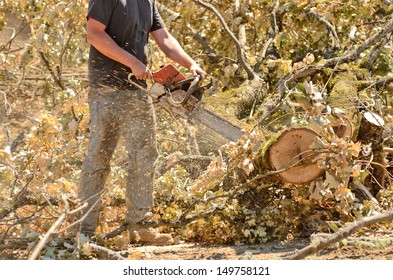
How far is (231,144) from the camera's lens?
4.57 metres

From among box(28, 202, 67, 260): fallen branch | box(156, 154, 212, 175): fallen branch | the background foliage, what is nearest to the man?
the background foliage

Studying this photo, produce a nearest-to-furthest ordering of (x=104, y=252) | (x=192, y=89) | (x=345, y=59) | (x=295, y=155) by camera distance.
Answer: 1. (x=104, y=252)
2. (x=192, y=89)
3. (x=295, y=155)
4. (x=345, y=59)

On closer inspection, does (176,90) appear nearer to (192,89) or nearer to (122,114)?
(192,89)

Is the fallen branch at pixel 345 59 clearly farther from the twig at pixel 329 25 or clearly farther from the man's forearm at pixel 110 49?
the man's forearm at pixel 110 49

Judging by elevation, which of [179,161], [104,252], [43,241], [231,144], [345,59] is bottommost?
[43,241]

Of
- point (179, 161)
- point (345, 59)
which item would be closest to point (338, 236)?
point (179, 161)

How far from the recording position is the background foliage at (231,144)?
430cm

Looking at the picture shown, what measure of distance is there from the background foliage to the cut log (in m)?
0.10

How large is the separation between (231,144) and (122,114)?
0.78 meters

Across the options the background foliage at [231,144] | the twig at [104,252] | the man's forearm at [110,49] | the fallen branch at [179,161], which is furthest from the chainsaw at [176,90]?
the fallen branch at [179,161]

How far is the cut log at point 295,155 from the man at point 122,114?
68 cm

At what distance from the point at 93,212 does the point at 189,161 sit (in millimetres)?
1270

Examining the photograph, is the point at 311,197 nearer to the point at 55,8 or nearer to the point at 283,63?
the point at 283,63
